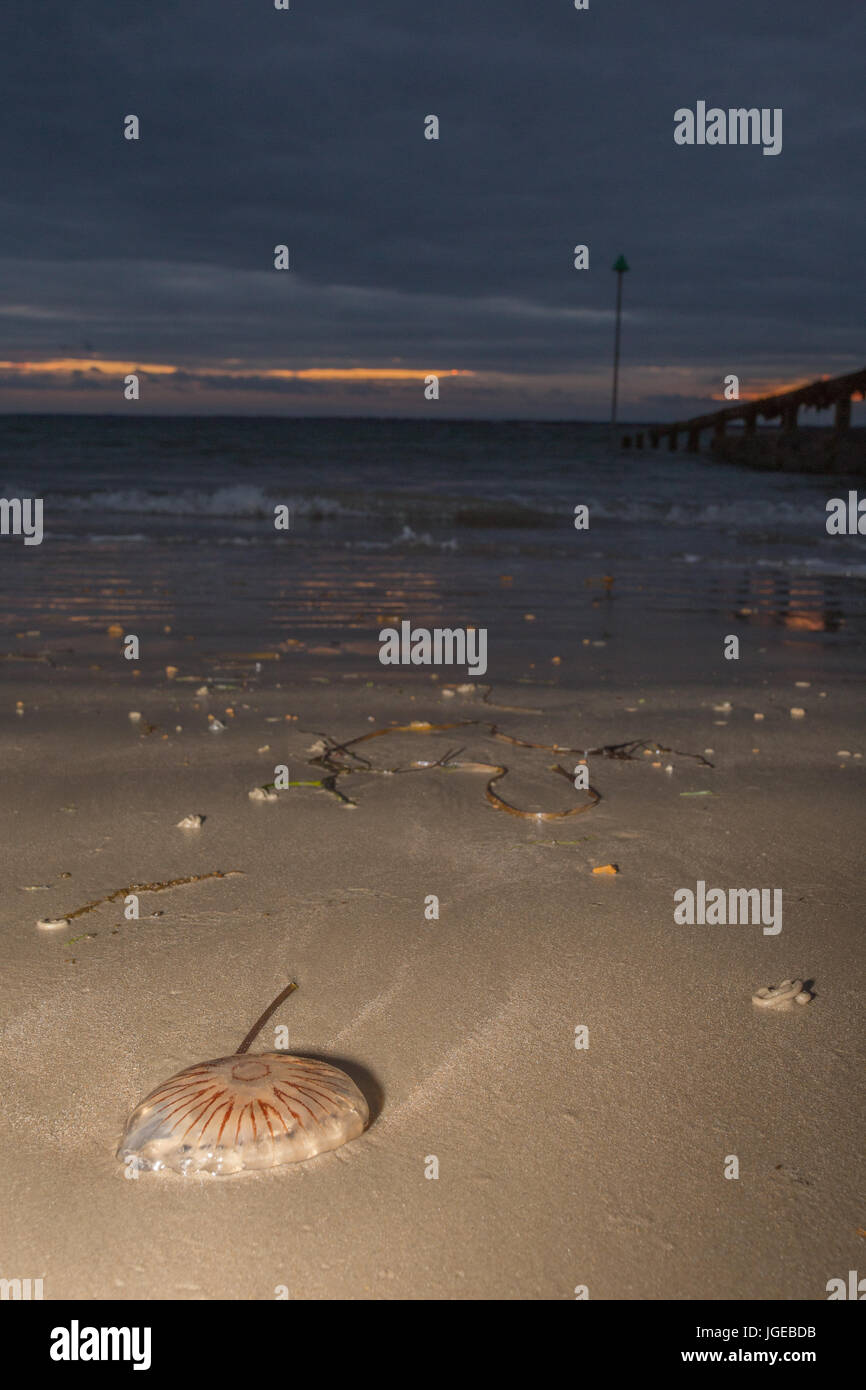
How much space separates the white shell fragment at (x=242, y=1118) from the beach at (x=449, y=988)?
34 mm

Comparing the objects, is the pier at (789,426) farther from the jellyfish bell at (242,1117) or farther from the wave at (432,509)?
the jellyfish bell at (242,1117)

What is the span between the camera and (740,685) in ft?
18.8

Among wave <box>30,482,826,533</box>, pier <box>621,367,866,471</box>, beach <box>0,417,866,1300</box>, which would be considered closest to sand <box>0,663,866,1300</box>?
beach <box>0,417,866,1300</box>

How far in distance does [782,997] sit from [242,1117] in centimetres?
128

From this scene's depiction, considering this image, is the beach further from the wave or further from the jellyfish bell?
the wave

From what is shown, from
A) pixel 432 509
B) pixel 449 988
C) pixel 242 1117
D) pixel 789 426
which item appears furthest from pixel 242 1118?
pixel 789 426

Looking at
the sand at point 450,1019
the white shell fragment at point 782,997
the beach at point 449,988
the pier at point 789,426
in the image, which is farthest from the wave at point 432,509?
the white shell fragment at point 782,997

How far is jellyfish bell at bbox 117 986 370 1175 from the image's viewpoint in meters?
1.87

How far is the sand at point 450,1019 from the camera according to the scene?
5.67ft

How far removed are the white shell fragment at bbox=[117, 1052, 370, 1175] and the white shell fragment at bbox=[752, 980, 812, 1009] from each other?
1.00m

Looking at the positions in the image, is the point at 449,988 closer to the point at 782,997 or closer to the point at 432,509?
the point at 782,997

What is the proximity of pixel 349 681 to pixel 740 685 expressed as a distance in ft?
6.88

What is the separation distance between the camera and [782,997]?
2.47 metres
